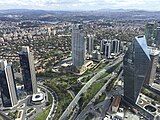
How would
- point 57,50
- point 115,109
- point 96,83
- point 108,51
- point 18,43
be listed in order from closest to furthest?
point 115,109 < point 96,83 < point 108,51 < point 57,50 < point 18,43

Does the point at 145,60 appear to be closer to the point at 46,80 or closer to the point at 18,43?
the point at 46,80

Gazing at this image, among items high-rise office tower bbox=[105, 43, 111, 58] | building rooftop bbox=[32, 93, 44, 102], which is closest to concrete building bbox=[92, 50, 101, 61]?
high-rise office tower bbox=[105, 43, 111, 58]

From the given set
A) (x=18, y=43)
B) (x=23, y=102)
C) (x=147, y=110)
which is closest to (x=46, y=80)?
(x=23, y=102)

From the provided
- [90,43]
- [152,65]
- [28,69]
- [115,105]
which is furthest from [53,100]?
[90,43]

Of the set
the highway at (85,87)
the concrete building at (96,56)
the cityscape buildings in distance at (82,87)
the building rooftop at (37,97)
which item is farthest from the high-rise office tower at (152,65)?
the concrete building at (96,56)

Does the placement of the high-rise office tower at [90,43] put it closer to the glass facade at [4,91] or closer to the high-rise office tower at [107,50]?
the high-rise office tower at [107,50]

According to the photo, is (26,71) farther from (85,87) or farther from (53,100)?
(85,87)

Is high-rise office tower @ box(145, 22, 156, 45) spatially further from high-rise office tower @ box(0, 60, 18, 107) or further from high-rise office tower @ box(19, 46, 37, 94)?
high-rise office tower @ box(0, 60, 18, 107)
